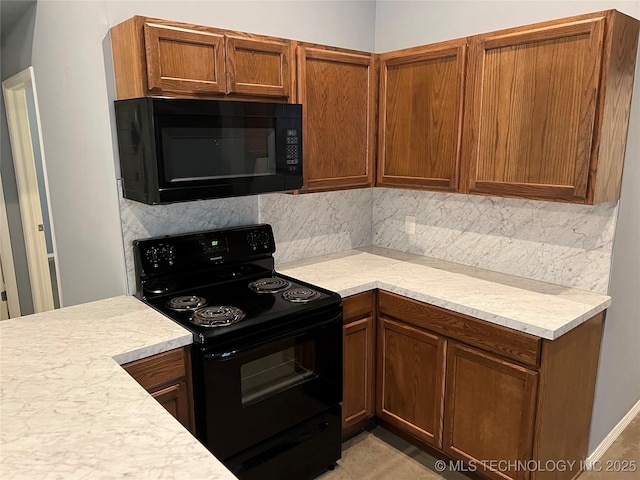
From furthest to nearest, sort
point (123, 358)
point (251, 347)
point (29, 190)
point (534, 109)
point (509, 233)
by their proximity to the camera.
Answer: point (29, 190) < point (509, 233) < point (534, 109) < point (251, 347) < point (123, 358)

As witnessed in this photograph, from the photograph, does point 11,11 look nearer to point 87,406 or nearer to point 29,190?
point 29,190

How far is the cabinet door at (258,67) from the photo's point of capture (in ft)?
6.64

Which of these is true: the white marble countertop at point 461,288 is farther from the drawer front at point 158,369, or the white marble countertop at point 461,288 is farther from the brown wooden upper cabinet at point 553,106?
the drawer front at point 158,369

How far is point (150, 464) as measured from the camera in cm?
100

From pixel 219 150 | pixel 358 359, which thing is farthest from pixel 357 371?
pixel 219 150

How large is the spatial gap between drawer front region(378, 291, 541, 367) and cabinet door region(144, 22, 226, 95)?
4.29 ft

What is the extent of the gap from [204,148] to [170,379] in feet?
2.95

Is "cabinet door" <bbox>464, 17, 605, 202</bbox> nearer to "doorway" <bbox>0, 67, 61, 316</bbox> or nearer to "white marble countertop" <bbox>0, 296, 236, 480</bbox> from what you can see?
"white marble countertop" <bbox>0, 296, 236, 480</bbox>

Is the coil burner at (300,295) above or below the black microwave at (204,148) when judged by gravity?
below

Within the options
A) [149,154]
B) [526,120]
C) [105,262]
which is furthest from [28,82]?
[526,120]

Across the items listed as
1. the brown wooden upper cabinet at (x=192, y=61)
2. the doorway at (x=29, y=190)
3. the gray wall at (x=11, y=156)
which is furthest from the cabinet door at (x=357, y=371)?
the gray wall at (x=11, y=156)

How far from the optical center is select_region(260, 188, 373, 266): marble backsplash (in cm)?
269

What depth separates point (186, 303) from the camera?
6.64ft

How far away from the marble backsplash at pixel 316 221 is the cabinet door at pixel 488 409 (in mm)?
1075
